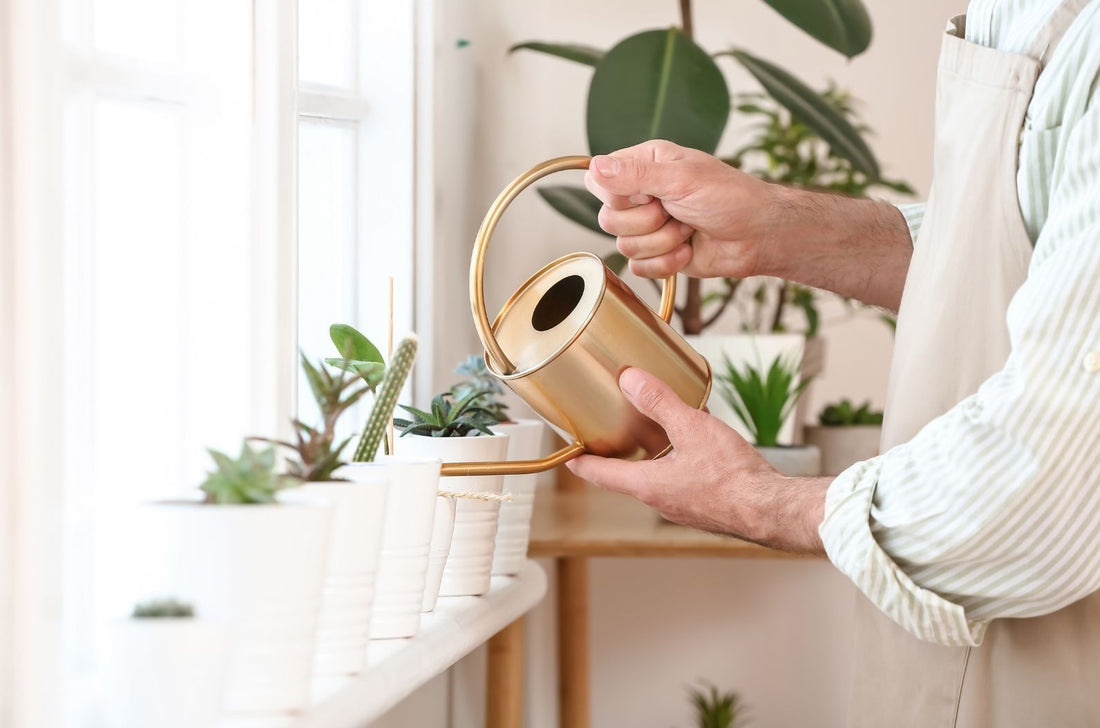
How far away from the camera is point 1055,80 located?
850mm

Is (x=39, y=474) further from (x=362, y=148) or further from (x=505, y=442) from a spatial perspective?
(x=362, y=148)

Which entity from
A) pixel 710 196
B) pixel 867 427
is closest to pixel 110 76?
pixel 710 196

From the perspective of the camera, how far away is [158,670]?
603 mm

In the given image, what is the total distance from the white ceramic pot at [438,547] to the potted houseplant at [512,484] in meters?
0.19

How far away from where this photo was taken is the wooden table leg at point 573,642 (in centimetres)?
186

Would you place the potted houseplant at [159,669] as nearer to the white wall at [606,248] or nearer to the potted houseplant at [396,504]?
the potted houseplant at [396,504]

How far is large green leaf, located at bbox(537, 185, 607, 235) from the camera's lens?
179 cm

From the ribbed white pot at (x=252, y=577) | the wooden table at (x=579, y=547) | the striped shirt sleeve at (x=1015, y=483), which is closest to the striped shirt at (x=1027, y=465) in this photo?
the striped shirt sleeve at (x=1015, y=483)

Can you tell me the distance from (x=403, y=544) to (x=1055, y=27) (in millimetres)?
658

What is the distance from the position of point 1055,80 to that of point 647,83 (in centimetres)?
83

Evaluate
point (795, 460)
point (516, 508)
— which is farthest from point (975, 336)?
point (795, 460)

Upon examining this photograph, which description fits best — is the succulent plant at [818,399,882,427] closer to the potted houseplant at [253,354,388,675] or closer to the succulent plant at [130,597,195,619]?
the potted houseplant at [253,354,388,675]

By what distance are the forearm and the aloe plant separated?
496 millimetres

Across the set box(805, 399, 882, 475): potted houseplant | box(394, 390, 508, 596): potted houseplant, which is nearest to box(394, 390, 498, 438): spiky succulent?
box(394, 390, 508, 596): potted houseplant
